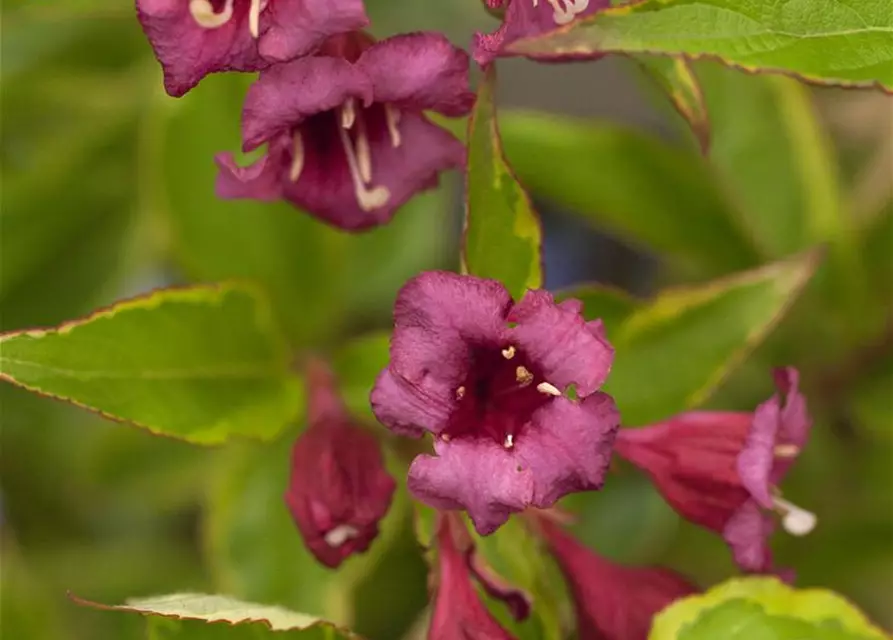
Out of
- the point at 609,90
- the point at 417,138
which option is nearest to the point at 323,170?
the point at 417,138

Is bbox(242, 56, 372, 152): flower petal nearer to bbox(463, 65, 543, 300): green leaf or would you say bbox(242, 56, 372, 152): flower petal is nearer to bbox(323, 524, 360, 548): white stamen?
bbox(463, 65, 543, 300): green leaf

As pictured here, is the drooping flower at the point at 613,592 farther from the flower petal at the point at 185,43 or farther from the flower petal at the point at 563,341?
the flower petal at the point at 185,43

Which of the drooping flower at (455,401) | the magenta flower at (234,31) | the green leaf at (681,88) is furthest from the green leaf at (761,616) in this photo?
the magenta flower at (234,31)

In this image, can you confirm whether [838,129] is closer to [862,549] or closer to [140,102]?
[862,549]

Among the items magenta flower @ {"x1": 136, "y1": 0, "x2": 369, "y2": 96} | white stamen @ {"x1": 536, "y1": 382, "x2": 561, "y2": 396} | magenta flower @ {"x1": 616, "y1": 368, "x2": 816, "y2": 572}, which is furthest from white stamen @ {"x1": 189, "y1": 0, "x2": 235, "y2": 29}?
magenta flower @ {"x1": 616, "y1": 368, "x2": 816, "y2": 572}

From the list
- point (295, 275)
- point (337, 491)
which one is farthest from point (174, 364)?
point (295, 275)

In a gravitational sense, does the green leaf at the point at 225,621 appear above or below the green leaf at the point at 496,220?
below
